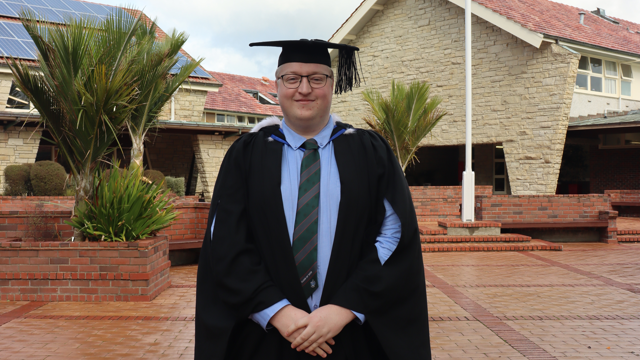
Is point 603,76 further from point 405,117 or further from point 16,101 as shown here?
point 16,101

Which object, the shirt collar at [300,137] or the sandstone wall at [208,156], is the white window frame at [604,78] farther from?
the shirt collar at [300,137]

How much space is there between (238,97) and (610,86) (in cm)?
1753

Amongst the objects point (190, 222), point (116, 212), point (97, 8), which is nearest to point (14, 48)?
point (97, 8)

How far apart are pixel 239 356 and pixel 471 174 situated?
1006 centimetres

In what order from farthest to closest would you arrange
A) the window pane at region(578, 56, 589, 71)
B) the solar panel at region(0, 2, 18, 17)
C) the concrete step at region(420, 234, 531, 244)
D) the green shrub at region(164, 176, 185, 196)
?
the window pane at region(578, 56, 589, 71)
the solar panel at region(0, 2, 18, 17)
the green shrub at region(164, 176, 185, 196)
the concrete step at region(420, 234, 531, 244)

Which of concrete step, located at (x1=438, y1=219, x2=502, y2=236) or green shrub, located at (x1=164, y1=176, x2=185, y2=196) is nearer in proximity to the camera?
concrete step, located at (x1=438, y1=219, x2=502, y2=236)

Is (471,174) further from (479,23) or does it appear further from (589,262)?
(479,23)

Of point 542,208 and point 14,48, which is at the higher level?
point 14,48

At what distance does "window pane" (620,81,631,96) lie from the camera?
18.4 metres

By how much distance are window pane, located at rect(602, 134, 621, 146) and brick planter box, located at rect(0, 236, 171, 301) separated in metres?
17.9

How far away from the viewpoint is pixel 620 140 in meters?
18.2

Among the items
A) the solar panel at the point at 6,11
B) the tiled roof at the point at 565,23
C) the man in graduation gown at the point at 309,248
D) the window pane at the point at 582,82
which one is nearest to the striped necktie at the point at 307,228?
the man in graduation gown at the point at 309,248

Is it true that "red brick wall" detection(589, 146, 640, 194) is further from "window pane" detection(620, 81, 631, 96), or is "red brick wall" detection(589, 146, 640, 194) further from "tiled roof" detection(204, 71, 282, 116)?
"tiled roof" detection(204, 71, 282, 116)

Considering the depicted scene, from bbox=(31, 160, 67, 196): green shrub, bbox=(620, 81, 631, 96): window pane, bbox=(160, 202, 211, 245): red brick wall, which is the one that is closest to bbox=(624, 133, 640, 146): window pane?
bbox=(620, 81, 631, 96): window pane
